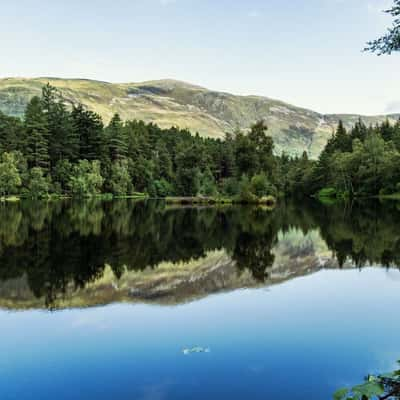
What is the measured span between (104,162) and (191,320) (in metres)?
78.9

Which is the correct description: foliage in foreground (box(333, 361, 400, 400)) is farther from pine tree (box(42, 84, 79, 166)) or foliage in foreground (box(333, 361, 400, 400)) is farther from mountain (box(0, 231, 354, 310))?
pine tree (box(42, 84, 79, 166))

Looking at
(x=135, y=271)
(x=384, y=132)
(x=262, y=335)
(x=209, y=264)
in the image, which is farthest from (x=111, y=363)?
(x=384, y=132)

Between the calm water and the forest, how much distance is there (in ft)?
155

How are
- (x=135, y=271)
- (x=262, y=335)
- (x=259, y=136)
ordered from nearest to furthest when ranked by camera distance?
(x=262, y=335)
(x=135, y=271)
(x=259, y=136)

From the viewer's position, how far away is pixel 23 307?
10383mm

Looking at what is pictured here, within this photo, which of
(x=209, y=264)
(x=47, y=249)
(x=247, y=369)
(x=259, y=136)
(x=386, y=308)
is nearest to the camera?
(x=247, y=369)

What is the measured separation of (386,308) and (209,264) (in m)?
7.09

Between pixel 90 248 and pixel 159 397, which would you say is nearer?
pixel 159 397

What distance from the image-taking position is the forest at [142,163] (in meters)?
70.0

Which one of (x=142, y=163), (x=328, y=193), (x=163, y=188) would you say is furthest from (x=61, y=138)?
(x=328, y=193)

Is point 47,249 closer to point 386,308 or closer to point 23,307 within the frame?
point 23,307

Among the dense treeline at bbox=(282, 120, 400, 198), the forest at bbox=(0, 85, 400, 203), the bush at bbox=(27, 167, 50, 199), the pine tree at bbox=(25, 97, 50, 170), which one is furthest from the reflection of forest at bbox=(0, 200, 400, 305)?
the dense treeline at bbox=(282, 120, 400, 198)

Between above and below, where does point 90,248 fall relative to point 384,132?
below

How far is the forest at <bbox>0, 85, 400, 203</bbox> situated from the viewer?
7000cm
